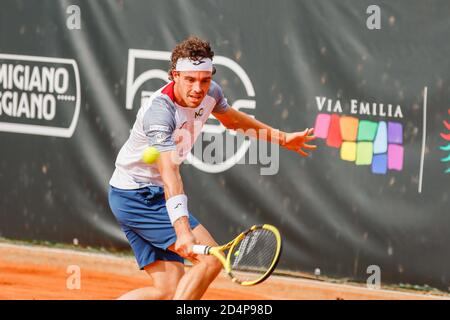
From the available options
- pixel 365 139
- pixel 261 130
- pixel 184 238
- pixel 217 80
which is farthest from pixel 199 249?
pixel 217 80

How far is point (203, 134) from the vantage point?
7582 millimetres

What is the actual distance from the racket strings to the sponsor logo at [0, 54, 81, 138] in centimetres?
294

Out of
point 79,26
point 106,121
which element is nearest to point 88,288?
point 106,121

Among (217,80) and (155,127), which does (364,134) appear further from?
(155,127)

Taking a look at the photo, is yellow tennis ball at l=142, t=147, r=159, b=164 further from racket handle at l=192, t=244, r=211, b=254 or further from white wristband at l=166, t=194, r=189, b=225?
racket handle at l=192, t=244, r=211, b=254

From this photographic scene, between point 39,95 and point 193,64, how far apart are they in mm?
3066

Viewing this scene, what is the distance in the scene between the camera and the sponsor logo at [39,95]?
803 centimetres

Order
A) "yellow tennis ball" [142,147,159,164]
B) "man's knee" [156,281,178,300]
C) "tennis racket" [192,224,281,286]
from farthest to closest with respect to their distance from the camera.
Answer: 1. "man's knee" [156,281,178,300]
2. "yellow tennis ball" [142,147,159,164]
3. "tennis racket" [192,224,281,286]

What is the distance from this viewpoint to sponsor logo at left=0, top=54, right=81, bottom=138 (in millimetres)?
8031

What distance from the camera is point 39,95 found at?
319 inches

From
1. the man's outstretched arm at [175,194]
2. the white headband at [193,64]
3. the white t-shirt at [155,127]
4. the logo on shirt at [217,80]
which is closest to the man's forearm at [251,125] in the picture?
the white t-shirt at [155,127]

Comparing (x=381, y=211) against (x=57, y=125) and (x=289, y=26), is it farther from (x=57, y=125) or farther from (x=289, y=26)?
(x=57, y=125)

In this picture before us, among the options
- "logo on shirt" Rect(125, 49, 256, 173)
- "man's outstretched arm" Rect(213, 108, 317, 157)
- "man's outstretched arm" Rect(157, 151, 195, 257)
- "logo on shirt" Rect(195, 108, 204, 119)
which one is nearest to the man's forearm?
"man's outstretched arm" Rect(213, 108, 317, 157)

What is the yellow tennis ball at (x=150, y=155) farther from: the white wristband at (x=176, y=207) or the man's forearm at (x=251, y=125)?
the man's forearm at (x=251, y=125)
